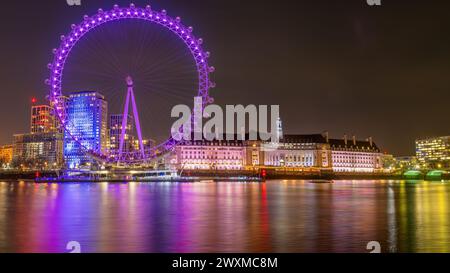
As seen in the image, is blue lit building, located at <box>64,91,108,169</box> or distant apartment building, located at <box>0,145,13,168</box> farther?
distant apartment building, located at <box>0,145,13,168</box>

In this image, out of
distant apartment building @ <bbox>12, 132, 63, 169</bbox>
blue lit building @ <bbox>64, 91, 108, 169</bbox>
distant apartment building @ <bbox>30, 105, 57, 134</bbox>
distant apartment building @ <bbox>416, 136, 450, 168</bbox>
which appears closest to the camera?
blue lit building @ <bbox>64, 91, 108, 169</bbox>

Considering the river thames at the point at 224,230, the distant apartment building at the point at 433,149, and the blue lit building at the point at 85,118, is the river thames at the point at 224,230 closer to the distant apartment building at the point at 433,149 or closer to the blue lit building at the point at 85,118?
the blue lit building at the point at 85,118

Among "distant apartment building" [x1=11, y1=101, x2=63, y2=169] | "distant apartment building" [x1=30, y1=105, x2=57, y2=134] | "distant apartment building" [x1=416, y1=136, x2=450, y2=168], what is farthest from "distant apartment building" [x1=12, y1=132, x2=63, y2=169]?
"distant apartment building" [x1=416, y1=136, x2=450, y2=168]

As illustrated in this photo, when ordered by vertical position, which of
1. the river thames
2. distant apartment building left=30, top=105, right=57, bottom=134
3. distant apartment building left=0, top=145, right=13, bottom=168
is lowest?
the river thames

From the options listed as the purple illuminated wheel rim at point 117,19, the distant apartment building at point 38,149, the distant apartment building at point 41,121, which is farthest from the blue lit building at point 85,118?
the purple illuminated wheel rim at point 117,19

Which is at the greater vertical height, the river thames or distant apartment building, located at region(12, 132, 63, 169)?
distant apartment building, located at region(12, 132, 63, 169)

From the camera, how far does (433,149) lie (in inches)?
6344

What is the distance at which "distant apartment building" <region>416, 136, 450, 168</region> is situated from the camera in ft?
508

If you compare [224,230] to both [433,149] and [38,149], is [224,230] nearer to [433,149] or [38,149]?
[38,149]

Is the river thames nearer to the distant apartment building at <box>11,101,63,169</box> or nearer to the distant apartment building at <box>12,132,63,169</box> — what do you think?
the distant apartment building at <box>12,132,63,169</box>

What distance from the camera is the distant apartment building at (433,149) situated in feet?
508

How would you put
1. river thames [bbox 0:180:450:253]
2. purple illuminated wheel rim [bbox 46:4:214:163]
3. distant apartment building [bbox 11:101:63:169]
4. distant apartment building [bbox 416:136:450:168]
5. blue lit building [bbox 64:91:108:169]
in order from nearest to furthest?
1. river thames [bbox 0:180:450:253]
2. purple illuminated wheel rim [bbox 46:4:214:163]
3. blue lit building [bbox 64:91:108:169]
4. distant apartment building [bbox 11:101:63:169]
5. distant apartment building [bbox 416:136:450:168]

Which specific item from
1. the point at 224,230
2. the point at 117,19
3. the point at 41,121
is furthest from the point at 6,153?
the point at 224,230
